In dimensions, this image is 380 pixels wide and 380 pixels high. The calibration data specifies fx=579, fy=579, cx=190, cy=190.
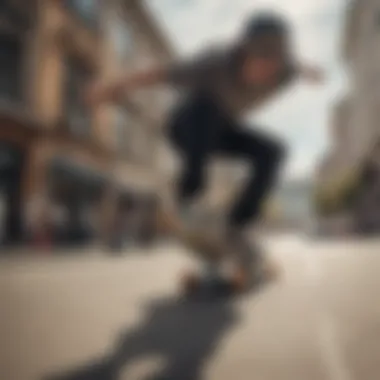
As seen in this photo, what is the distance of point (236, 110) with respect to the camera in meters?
0.81

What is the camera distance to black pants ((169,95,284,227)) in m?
0.80

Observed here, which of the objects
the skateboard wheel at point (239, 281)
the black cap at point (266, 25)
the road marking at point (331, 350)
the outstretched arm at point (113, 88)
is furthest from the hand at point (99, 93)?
the road marking at point (331, 350)

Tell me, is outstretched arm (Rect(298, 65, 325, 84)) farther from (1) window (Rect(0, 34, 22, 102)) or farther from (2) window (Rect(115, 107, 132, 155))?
(1) window (Rect(0, 34, 22, 102))

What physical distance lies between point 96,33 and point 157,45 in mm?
95

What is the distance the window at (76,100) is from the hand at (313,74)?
32 centimetres

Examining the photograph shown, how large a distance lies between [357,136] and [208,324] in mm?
344

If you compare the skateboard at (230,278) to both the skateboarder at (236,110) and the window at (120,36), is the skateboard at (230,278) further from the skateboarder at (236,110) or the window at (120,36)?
the window at (120,36)

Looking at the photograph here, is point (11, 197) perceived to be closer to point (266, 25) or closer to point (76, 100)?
point (76, 100)

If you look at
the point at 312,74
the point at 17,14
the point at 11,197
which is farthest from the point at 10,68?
the point at 312,74

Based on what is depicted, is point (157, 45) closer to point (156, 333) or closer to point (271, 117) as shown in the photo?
point (271, 117)

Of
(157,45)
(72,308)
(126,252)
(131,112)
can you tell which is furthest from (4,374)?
(157,45)

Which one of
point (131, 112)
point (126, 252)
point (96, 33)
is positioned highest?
point (96, 33)

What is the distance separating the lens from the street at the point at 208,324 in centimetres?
80

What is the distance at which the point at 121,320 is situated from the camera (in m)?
0.82
